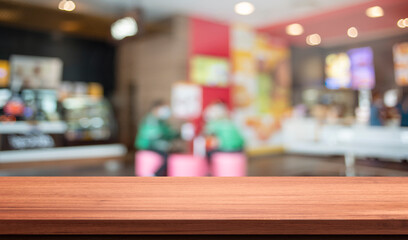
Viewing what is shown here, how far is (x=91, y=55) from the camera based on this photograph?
6453 millimetres

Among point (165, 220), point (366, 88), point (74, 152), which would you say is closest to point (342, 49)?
point (366, 88)

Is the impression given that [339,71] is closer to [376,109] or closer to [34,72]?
[376,109]

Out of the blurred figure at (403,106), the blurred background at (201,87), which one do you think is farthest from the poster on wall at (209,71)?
the blurred figure at (403,106)

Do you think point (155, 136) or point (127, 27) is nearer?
point (155, 136)

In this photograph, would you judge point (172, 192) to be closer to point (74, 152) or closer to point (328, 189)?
point (328, 189)

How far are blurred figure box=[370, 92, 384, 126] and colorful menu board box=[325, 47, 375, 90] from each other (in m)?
0.21

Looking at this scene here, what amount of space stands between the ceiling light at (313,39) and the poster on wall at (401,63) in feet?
1.64

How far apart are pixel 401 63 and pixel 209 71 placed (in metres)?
5.01

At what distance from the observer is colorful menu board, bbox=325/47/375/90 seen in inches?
66.8

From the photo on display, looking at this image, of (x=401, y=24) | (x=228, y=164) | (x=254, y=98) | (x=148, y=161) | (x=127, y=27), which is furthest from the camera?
(x=254, y=98)

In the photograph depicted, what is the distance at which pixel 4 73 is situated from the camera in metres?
5.34

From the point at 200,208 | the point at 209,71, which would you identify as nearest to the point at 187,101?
the point at 209,71

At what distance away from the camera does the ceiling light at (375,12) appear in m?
1.29

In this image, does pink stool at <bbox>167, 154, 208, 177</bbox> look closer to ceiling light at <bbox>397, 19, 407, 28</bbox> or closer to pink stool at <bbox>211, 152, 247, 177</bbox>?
pink stool at <bbox>211, 152, 247, 177</bbox>
